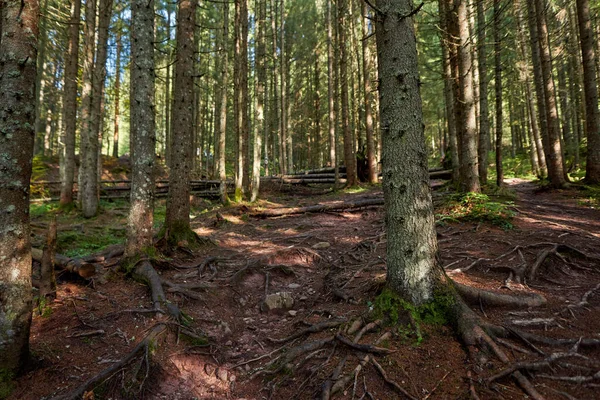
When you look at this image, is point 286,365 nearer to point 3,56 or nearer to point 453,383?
point 453,383

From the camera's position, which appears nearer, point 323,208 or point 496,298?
point 496,298

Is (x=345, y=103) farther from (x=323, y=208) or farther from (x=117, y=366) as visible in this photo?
(x=117, y=366)

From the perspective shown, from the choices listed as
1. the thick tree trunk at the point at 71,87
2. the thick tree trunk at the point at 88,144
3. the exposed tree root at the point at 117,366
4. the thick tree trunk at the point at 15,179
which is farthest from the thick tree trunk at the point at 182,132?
the thick tree trunk at the point at 71,87

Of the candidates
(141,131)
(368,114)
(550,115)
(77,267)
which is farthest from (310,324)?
(368,114)

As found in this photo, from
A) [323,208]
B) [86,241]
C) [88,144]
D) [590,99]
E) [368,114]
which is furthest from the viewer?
[368,114]

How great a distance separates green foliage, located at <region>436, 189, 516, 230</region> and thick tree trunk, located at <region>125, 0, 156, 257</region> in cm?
641

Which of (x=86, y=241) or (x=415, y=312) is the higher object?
(x=86, y=241)

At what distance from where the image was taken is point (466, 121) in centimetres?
853

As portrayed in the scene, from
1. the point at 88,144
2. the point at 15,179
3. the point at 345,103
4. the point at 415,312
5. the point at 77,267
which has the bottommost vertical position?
the point at 415,312

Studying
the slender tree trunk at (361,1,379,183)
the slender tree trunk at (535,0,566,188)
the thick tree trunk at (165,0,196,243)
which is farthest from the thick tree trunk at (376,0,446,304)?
the slender tree trunk at (361,1,379,183)

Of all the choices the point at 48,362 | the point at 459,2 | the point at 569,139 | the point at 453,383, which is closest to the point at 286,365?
the point at 453,383

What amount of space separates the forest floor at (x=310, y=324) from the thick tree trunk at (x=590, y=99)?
138 inches

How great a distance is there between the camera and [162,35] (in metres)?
26.0

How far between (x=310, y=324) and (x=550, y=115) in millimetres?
12205
